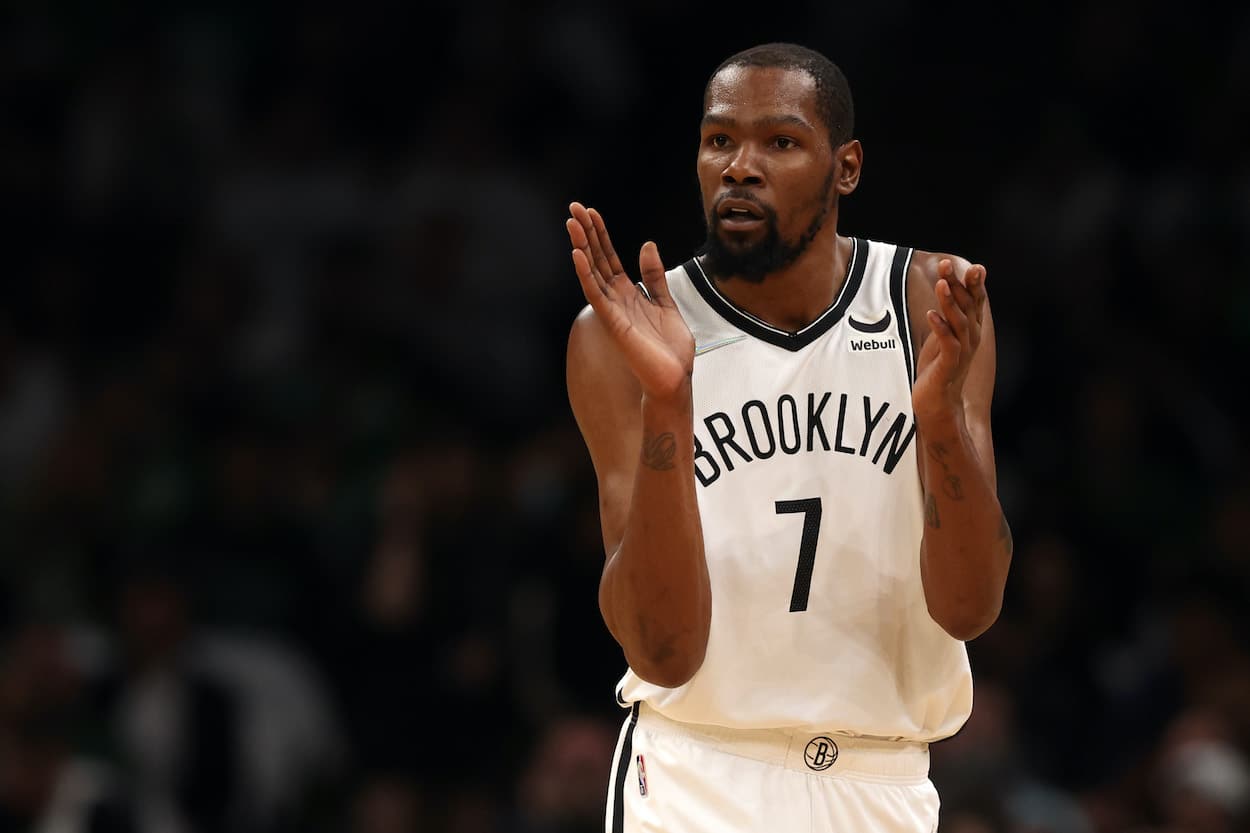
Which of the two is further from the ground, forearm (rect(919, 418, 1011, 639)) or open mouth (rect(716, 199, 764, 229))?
open mouth (rect(716, 199, 764, 229))

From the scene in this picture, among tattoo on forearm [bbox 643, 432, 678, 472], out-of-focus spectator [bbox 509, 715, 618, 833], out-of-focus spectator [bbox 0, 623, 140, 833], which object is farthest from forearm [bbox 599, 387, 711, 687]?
out-of-focus spectator [bbox 0, 623, 140, 833]

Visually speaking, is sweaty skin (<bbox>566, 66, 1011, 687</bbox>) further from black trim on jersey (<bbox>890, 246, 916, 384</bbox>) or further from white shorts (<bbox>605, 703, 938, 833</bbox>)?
white shorts (<bbox>605, 703, 938, 833</bbox>)

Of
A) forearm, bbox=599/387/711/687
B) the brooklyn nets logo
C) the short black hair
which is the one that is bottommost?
the brooklyn nets logo

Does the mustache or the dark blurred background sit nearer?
the mustache

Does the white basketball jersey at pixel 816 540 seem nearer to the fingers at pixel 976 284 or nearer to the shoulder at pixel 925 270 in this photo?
the shoulder at pixel 925 270

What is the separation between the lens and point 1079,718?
8.29 metres

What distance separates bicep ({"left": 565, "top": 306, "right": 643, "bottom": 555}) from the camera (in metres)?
4.45

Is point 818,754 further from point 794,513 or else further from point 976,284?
point 976,284

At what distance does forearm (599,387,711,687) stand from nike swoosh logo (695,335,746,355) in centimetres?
40

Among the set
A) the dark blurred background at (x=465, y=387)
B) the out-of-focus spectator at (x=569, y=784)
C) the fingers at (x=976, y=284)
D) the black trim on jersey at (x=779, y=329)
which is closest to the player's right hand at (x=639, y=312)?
the black trim on jersey at (x=779, y=329)

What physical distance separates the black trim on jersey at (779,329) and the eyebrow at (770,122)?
0.40m

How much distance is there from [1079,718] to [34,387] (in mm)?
5341

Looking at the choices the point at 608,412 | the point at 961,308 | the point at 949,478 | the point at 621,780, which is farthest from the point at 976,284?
the point at 621,780

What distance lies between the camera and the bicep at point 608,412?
4449mm
